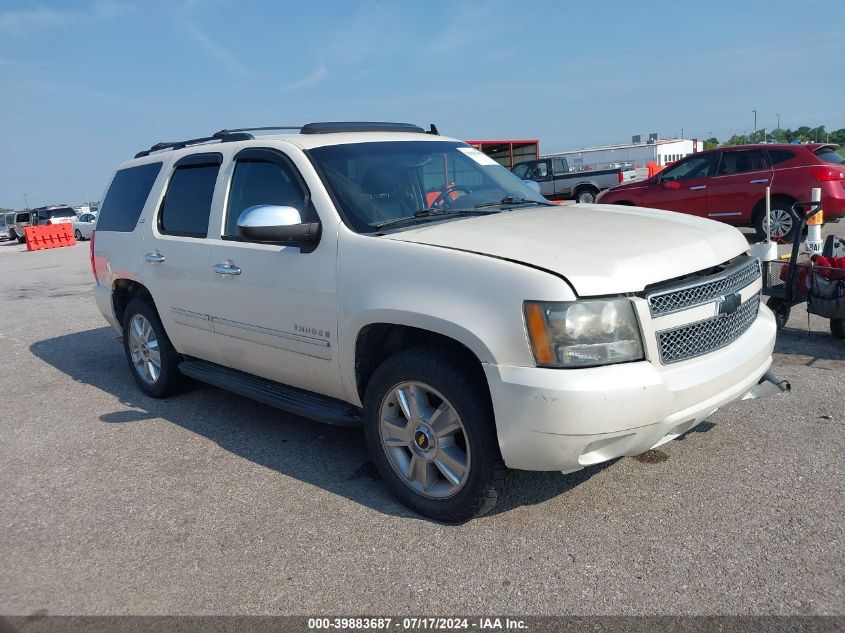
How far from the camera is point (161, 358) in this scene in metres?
5.47

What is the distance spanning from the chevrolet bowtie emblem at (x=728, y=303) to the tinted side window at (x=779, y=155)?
31.2 feet

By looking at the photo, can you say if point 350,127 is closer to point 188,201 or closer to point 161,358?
point 188,201

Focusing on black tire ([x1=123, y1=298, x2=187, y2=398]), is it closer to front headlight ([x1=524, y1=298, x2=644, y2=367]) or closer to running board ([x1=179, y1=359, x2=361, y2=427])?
running board ([x1=179, y1=359, x2=361, y2=427])

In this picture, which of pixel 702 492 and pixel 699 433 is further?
pixel 699 433

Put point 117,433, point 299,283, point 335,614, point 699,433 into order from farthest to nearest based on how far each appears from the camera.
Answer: point 117,433 < point 699,433 < point 299,283 < point 335,614

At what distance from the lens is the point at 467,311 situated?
3.12 meters

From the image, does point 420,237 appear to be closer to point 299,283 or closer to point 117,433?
point 299,283

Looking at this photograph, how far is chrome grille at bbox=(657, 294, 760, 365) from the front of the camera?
3090mm

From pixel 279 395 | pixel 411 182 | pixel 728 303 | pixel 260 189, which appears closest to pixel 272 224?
pixel 260 189

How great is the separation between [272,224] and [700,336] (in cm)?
211

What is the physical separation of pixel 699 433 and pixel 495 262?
1972 mm

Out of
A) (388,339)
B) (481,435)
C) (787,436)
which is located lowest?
(787,436)

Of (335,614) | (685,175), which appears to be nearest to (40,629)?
(335,614)

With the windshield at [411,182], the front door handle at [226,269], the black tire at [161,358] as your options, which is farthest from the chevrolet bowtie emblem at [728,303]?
the black tire at [161,358]
